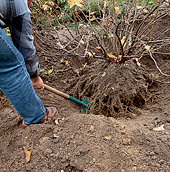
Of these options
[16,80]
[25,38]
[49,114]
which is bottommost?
[49,114]

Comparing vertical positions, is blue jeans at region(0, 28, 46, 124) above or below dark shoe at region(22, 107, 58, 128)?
above

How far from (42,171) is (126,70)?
1694 millimetres

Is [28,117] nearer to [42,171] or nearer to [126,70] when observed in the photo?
[42,171]

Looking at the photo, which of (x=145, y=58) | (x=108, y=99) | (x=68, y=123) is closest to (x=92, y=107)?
(x=108, y=99)

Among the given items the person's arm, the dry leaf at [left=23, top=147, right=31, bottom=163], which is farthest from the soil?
the person's arm

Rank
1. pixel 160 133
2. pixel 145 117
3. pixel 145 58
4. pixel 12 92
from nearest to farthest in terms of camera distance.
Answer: pixel 12 92
pixel 160 133
pixel 145 117
pixel 145 58

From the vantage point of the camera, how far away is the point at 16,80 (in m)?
1.58

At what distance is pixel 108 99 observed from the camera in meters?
2.52

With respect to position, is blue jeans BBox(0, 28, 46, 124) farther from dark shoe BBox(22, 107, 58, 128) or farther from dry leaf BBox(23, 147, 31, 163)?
dry leaf BBox(23, 147, 31, 163)

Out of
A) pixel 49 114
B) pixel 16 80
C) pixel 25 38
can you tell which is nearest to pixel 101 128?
pixel 49 114

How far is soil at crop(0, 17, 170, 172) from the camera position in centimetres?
156

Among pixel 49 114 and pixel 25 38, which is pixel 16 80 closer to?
pixel 25 38

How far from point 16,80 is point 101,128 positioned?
934 millimetres

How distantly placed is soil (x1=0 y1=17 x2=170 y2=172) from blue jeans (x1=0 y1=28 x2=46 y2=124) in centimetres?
26
